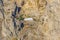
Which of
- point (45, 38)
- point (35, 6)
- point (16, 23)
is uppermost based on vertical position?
point (35, 6)

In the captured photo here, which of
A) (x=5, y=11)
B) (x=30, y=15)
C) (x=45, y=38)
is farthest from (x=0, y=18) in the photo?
(x=45, y=38)

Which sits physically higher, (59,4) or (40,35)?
(59,4)

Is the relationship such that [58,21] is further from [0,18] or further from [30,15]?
[0,18]

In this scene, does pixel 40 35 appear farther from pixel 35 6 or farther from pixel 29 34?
pixel 35 6

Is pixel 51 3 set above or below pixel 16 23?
above

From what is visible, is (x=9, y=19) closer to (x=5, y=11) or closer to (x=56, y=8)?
(x=5, y=11)

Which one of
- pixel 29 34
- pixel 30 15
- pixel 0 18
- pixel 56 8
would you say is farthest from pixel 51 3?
pixel 0 18
